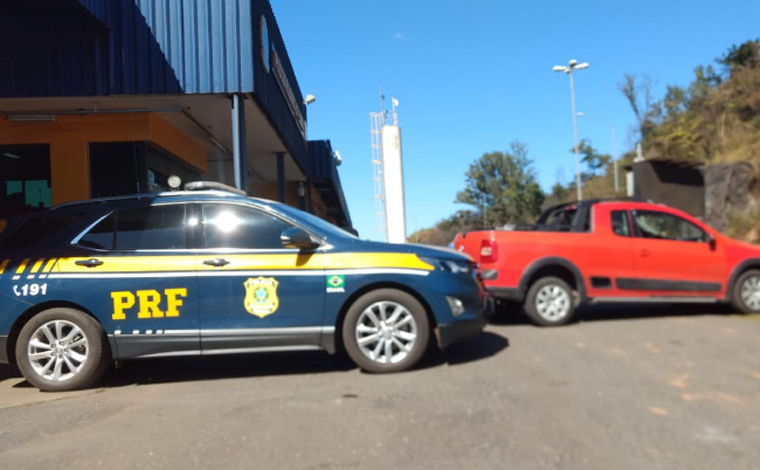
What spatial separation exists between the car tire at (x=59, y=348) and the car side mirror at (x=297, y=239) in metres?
1.91

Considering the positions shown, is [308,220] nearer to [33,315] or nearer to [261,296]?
[261,296]

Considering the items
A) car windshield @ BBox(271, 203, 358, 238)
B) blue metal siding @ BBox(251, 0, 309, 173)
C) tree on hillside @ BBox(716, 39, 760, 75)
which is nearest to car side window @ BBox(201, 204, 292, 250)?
car windshield @ BBox(271, 203, 358, 238)

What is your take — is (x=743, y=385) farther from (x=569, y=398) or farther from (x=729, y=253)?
(x=729, y=253)

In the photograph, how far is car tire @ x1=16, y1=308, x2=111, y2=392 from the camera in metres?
5.02

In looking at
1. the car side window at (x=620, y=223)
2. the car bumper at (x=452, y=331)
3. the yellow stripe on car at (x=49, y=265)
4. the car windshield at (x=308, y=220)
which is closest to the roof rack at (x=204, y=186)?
the car windshield at (x=308, y=220)

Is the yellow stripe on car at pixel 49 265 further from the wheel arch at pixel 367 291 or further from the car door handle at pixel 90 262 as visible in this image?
the wheel arch at pixel 367 291

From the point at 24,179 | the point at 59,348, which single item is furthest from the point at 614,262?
the point at 24,179

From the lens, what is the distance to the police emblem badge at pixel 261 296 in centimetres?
509

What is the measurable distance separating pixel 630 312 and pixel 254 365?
19.7 ft

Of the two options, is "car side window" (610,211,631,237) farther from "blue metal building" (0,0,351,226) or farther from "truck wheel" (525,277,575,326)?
"blue metal building" (0,0,351,226)

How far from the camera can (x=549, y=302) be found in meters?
7.52

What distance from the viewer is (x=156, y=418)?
14.0 feet

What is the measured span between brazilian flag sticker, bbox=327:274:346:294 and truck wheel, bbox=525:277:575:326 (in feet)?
11.1

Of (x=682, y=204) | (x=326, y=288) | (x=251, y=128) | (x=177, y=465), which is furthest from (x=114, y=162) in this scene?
(x=682, y=204)
